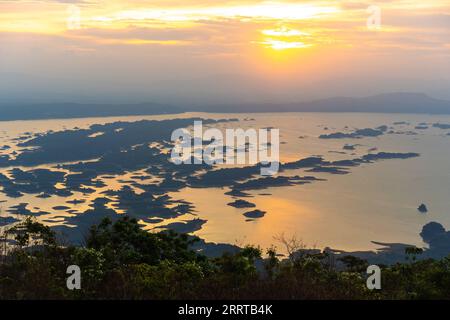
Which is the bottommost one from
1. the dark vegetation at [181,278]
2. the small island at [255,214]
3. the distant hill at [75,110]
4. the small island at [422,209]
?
the small island at [422,209]

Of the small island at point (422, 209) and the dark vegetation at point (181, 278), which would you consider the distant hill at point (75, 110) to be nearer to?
the small island at point (422, 209)

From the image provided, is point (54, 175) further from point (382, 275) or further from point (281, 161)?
point (382, 275)

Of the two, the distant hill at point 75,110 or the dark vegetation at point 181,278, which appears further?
the distant hill at point 75,110

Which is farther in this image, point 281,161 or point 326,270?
point 281,161

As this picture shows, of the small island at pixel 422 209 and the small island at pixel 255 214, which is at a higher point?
the small island at pixel 255 214

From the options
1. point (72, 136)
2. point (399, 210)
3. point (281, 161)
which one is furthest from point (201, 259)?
point (72, 136)

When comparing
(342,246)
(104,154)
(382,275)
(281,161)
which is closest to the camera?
(382,275)

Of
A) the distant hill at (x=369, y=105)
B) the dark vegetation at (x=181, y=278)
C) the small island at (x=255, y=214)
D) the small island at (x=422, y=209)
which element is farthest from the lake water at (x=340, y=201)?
the distant hill at (x=369, y=105)
